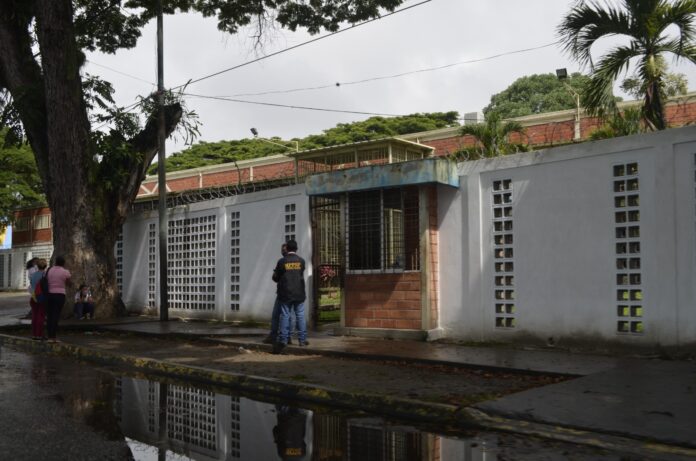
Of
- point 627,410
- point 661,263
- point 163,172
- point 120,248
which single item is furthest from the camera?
point 120,248

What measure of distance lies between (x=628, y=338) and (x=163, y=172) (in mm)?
11058

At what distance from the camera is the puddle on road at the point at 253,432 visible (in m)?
5.01

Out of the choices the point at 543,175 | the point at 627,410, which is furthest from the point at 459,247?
the point at 627,410

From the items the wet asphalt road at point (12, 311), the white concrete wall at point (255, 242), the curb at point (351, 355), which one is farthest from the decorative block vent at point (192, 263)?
the wet asphalt road at point (12, 311)

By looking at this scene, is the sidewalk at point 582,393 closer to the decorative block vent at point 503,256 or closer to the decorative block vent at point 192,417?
the decorative block vent at point 503,256

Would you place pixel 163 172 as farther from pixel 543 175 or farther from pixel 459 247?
pixel 543 175

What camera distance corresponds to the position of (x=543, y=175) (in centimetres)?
973

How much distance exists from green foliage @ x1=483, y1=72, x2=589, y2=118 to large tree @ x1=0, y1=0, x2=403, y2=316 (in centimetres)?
3317

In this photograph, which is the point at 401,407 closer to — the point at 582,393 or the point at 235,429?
the point at 235,429

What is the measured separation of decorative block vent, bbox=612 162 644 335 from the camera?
8.70m

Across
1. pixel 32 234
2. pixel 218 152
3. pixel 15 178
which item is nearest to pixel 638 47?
pixel 15 178

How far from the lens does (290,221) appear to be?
13.4 metres

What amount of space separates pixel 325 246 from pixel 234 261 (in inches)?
104

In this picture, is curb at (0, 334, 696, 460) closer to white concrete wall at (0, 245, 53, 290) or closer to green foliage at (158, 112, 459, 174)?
white concrete wall at (0, 245, 53, 290)
